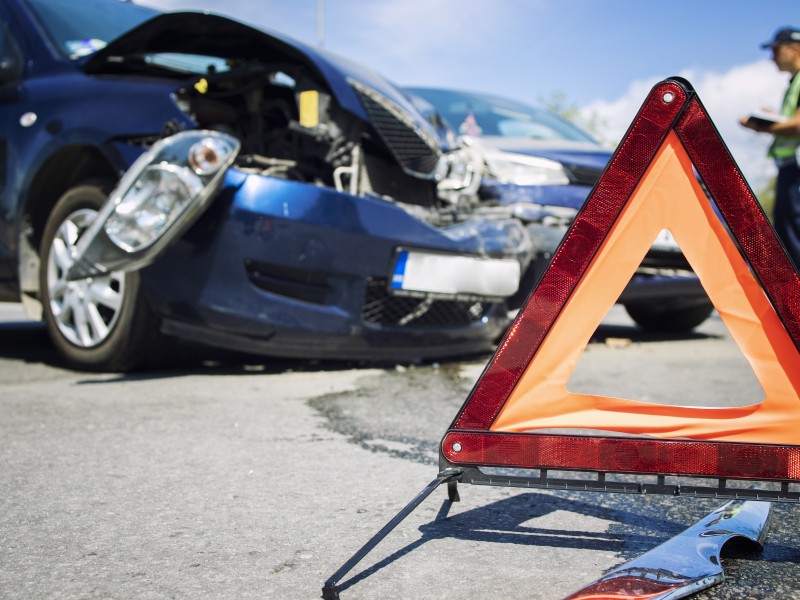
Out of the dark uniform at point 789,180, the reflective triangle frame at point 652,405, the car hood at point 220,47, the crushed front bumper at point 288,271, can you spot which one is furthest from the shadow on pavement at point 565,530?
the dark uniform at point 789,180

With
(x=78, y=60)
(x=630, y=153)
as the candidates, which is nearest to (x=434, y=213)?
(x=78, y=60)

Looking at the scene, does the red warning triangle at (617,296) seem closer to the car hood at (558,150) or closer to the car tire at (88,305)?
the car tire at (88,305)

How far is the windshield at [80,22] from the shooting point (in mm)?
4586

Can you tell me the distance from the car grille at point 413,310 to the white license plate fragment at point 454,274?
0.26 feet

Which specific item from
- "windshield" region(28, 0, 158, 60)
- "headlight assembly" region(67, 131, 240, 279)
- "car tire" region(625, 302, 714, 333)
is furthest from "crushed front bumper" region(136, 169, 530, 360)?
"car tire" region(625, 302, 714, 333)

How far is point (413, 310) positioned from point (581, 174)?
1.90 metres

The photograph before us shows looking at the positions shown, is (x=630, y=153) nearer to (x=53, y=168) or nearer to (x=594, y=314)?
(x=594, y=314)

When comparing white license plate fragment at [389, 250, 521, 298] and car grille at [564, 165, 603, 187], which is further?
car grille at [564, 165, 603, 187]

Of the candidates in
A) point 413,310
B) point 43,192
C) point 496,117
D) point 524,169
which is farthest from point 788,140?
point 43,192

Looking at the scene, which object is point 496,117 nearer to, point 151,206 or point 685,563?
point 151,206

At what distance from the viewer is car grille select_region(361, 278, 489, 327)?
158 inches

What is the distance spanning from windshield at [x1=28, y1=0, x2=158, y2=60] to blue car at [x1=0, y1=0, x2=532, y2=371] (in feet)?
0.05

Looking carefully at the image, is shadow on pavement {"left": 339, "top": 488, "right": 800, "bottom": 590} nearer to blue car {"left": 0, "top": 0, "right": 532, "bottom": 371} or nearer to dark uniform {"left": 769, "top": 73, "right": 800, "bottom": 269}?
blue car {"left": 0, "top": 0, "right": 532, "bottom": 371}

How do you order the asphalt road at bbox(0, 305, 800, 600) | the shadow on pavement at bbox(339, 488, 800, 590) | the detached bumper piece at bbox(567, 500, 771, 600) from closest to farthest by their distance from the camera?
the detached bumper piece at bbox(567, 500, 771, 600), the asphalt road at bbox(0, 305, 800, 600), the shadow on pavement at bbox(339, 488, 800, 590)
